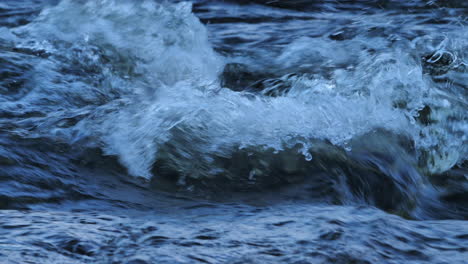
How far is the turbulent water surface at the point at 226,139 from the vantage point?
2.08 meters

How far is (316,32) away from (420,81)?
1.62 m

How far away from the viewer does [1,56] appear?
4188 millimetres

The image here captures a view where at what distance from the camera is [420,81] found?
3863mm

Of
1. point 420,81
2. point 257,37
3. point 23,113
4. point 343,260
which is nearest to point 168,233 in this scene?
point 343,260

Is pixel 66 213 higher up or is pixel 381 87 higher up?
pixel 381 87

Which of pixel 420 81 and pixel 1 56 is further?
pixel 1 56

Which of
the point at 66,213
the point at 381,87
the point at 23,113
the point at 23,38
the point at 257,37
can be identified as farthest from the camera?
Result: the point at 257,37

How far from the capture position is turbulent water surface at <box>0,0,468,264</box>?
208 centimetres

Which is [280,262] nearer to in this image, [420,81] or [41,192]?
[41,192]

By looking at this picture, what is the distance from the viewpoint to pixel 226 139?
3086 mm

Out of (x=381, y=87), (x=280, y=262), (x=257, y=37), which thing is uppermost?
(x=257, y=37)

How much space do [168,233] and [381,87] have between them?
1.94 m

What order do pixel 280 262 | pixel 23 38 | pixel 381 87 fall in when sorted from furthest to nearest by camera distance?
pixel 23 38 < pixel 381 87 < pixel 280 262

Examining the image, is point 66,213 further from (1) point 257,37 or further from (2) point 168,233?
(1) point 257,37
